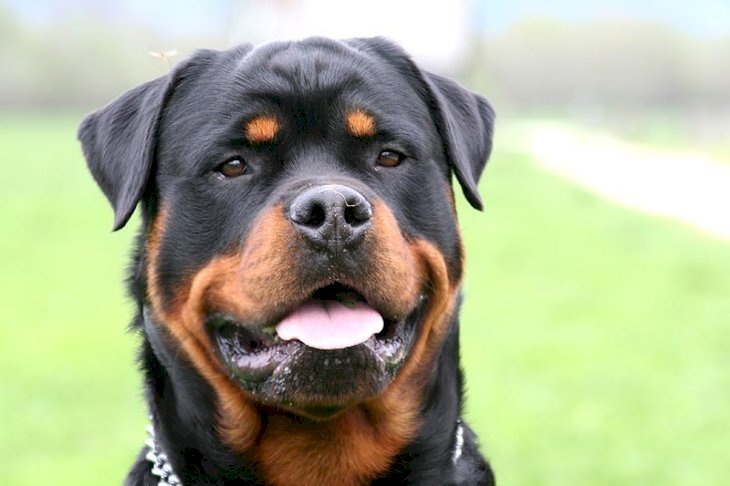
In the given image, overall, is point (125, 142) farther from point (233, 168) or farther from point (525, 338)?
point (525, 338)

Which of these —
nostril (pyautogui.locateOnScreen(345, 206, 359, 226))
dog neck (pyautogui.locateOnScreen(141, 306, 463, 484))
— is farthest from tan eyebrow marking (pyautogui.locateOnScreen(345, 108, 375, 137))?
dog neck (pyautogui.locateOnScreen(141, 306, 463, 484))

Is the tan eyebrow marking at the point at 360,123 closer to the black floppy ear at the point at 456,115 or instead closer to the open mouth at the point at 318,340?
the black floppy ear at the point at 456,115

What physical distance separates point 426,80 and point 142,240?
0.93 meters

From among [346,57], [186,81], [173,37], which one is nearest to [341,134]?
[346,57]

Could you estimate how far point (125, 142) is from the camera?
131 inches

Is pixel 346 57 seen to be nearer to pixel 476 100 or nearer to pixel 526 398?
pixel 476 100

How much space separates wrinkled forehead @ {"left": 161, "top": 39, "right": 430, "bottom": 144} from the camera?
3.18 meters

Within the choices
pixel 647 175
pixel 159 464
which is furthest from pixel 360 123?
pixel 647 175

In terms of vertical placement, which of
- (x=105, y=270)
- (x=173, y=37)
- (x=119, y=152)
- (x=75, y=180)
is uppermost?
(x=119, y=152)

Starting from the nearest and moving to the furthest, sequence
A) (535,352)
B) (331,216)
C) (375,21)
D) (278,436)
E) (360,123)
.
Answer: (331,216) < (278,436) < (360,123) < (535,352) < (375,21)

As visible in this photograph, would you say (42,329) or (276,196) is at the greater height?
(276,196)

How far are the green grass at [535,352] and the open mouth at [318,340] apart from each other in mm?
741

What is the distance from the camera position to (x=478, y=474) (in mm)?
3316

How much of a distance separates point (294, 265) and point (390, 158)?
0.54 m
